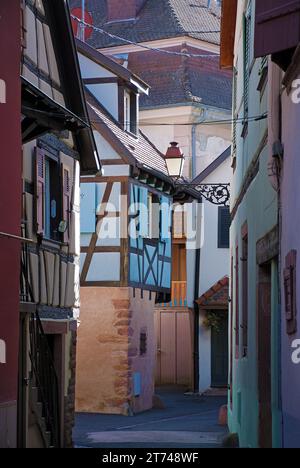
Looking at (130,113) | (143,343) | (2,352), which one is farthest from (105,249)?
(2,352)

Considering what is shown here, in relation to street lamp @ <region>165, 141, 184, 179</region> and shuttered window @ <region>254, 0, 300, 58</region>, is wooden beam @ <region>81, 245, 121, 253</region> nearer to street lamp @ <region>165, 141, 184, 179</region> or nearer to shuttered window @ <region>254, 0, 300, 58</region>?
street lamp @ <region>165, 141, 184, 179</region>

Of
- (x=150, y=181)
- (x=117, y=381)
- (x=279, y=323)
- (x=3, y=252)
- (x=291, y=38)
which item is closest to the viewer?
(x=291, y=38)

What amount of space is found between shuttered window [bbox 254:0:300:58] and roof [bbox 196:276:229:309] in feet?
78.5

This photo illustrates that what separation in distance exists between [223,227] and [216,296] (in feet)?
7.55

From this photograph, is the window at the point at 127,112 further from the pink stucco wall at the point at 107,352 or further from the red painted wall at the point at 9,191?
the red painted wall at the point at 9,191

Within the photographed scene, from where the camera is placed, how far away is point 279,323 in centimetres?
1004

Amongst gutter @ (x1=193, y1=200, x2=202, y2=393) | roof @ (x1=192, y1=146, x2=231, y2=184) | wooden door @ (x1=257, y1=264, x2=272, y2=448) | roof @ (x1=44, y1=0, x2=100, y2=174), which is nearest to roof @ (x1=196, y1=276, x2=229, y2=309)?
gutter @ (x1=193, y1=200, x2=202, y2=393)

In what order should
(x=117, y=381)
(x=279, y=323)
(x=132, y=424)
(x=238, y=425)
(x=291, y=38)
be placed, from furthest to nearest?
(x=117, y=381) → (x=132, y=424) → (x=238, y=425) → (x=279, y=323) → (x=291, y=38)

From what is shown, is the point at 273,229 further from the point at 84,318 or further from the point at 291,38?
the point at 84,318

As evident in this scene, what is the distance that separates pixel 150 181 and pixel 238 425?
457 inches

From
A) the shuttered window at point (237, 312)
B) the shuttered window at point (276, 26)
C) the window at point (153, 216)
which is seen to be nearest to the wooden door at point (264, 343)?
the shuttered window at point (276, 26)

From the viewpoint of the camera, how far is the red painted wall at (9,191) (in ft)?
37.7

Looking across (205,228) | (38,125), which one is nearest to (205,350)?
(205,228)

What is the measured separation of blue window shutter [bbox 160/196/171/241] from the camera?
27.3 meters
